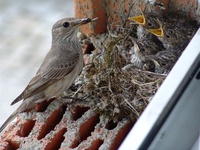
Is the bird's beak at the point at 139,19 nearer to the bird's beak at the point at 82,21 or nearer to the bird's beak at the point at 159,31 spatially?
the bird's beak at the point at 159,31

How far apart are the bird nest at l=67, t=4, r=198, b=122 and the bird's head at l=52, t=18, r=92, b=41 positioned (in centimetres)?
16

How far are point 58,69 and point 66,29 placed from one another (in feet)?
1.21

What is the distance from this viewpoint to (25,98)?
4742 mm

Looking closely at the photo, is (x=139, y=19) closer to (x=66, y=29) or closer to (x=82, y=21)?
(x=82, y=21)

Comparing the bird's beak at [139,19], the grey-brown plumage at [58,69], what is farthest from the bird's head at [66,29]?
the bird's beak at [139,19]

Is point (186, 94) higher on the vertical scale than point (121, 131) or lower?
higher

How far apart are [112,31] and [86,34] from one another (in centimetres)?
28

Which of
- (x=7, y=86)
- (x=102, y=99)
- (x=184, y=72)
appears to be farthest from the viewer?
(x=7, y=86)

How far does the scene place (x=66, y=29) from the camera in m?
5.29

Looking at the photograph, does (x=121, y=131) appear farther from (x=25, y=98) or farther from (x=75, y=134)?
(x=25, y=98)

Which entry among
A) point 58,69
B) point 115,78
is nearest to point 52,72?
point 58,69

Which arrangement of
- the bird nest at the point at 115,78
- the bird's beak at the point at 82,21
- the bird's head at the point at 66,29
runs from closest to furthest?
the bird nest at the point at 115,78 < the bird's beak at the point at 82,21 < the bird's head at the point at 66,29

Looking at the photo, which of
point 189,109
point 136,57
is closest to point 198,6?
point 136,57

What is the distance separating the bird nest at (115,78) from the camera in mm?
4258
